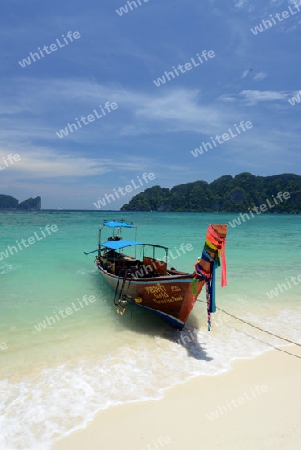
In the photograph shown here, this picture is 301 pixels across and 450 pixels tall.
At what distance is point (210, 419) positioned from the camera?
6020 millimetres

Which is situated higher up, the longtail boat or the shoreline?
the longtail boat

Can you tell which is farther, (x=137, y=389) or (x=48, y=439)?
(x=137, y=389)

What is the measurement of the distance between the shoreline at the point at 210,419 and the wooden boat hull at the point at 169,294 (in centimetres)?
266

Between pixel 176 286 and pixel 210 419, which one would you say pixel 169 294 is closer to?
pixel 176 286

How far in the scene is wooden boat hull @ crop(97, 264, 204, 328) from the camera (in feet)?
31.9

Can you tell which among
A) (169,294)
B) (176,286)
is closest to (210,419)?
(176,286)

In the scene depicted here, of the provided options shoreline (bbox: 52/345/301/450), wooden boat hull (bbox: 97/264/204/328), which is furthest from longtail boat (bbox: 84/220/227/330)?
shoreline (bbox: 52/345/301/450)

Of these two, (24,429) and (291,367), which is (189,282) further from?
(24,429)

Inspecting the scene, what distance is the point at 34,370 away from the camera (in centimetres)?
804

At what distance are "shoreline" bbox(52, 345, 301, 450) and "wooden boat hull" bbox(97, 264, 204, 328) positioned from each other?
8.72 feet

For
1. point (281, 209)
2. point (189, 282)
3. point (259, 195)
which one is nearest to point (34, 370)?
point (189, 282)

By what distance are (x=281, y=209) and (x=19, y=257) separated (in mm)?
197276

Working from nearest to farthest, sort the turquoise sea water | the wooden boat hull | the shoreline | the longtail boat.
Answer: the shoreline → the turquoise sea water → the longtail boat → the wooden boat hull

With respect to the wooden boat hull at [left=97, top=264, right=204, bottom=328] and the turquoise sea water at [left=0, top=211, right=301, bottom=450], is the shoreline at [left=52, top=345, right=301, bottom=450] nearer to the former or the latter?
the turquoise sea water at [left=0, top=211, right=301, bottom=450]
